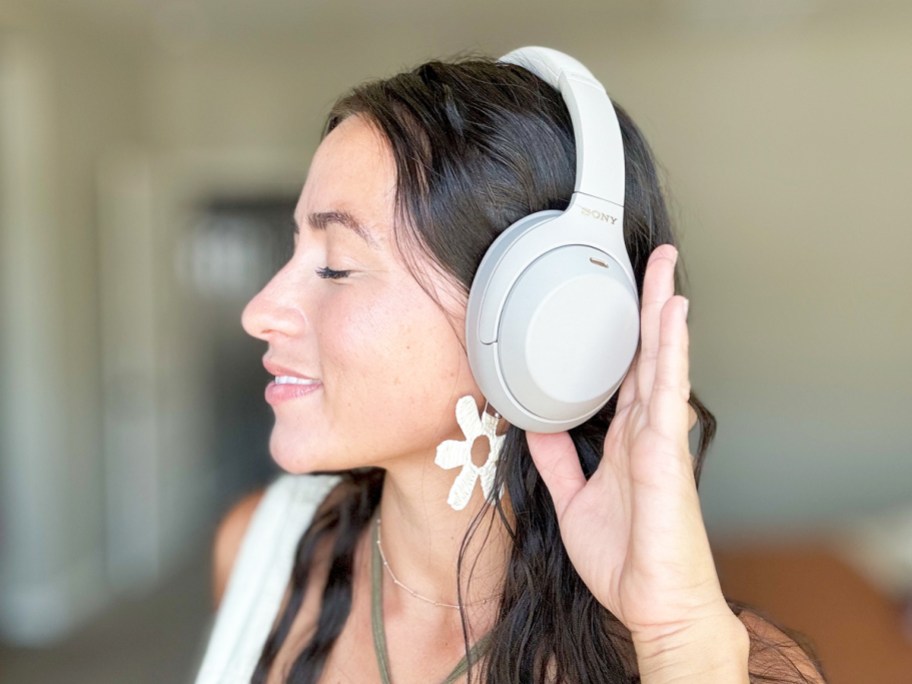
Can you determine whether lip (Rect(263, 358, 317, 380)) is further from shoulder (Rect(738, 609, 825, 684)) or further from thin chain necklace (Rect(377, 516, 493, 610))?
shoulder (Rect(738, 609, 825, 684))

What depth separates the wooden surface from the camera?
6.25 feet

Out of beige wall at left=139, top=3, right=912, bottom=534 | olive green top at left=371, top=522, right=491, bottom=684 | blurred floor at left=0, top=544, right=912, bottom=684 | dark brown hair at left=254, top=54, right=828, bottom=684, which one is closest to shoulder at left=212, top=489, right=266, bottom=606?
olive green top at left=371, top=522, right=491, bottom=684

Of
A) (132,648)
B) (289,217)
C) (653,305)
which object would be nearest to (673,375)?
(653,305)

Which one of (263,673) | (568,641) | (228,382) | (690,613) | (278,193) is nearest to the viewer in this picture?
(690,613)

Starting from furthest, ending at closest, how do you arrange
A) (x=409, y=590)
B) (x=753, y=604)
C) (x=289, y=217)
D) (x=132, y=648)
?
(x=289, y=217) < (x=132, y=648) < (x=753, y=604) < (x=409, y=590)

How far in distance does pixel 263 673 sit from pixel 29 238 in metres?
2.83

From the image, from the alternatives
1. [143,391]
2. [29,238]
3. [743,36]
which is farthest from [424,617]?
[743,36]

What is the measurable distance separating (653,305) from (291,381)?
0.43 m

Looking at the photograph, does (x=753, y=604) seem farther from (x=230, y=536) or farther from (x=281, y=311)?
(x=281, y=311)

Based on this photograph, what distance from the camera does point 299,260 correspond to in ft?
3.08

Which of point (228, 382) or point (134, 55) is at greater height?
point (134, 55)

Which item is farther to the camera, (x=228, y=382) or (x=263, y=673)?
(x=228, y=382)

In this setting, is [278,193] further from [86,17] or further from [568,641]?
[568,641]

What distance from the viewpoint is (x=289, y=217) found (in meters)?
3.35
